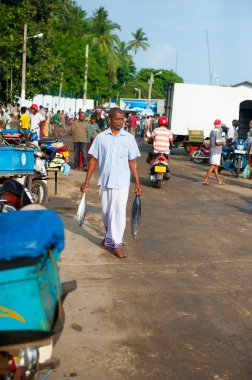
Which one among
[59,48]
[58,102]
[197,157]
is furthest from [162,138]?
[59,48]

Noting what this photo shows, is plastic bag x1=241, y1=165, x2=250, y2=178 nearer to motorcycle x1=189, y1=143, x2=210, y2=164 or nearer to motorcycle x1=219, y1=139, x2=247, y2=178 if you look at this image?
motorcycle x1=219, y1=139, x2=247, y2=178

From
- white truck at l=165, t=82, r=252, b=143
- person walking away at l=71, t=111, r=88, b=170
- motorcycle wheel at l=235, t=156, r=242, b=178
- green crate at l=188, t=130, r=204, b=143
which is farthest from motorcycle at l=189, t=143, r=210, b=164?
person walking away at l=71, t=111, r=88, b=170

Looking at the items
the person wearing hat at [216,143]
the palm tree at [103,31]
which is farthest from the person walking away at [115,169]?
the palm tree at [103,31]

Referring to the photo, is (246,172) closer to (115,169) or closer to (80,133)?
(80,133)

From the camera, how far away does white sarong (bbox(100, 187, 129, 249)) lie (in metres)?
8.16

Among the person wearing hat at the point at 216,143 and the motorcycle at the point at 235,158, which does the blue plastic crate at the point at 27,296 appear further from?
the motorcycle at the point at 235,158

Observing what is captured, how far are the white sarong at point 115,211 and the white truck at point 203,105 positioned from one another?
19.9 metres

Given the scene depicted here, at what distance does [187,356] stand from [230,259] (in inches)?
143

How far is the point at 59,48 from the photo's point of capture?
2235 inches

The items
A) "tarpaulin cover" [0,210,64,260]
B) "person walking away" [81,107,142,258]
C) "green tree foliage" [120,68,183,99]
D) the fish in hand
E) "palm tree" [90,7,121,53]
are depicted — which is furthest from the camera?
"green tree foliage" [120,68,183,99]

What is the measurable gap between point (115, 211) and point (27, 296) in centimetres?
Answer: 498

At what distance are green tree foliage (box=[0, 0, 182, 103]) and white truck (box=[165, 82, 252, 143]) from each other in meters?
9.92

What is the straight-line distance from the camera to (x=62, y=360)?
4.76 m

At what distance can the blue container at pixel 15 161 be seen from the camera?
33.2 feet
